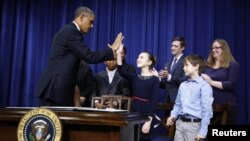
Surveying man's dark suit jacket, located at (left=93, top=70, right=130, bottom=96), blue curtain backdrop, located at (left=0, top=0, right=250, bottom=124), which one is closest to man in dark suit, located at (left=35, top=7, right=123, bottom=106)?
man's dark suit jacket, located at (left=93, top=70, right=130, bottom=96)

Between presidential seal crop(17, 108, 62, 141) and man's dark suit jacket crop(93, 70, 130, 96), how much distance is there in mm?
2177

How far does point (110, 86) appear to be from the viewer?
388cm

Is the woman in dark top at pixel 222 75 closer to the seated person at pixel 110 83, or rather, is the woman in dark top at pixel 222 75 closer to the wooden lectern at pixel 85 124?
the seated person at pixel 110 83

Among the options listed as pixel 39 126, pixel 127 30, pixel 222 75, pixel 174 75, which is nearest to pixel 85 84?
pixel 174 75

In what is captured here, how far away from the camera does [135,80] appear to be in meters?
3.49

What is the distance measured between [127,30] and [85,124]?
3.49 metres

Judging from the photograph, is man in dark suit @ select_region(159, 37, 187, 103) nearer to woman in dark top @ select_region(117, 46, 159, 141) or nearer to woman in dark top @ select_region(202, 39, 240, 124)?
woman in dark top @ select_region(117, 46, 159, 141)

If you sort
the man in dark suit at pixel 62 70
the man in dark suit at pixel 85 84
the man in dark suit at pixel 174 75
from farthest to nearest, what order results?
the man in dark suit at pixel 85 84
the man in dark suit at pixel 174 75
the man in dark suit at pixel 62 70

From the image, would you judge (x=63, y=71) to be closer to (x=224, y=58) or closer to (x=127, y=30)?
(x=224, y=58)

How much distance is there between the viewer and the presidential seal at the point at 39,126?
1641mm

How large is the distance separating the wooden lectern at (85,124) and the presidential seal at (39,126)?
2.0 inches

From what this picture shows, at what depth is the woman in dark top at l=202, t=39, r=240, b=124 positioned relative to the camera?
11.1 feet

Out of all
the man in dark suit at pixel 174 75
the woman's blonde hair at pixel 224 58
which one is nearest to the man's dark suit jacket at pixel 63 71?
the man in dark suit at pixel 174 75

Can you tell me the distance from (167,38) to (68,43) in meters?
2.64
